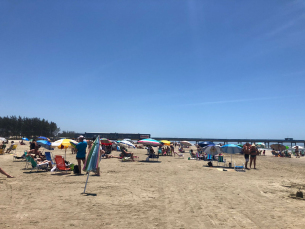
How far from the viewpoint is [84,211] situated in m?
4.51

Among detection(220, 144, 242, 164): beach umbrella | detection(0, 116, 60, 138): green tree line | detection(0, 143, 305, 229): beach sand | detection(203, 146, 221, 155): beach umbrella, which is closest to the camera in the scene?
detection(0, 143, 305, 229): beach sand

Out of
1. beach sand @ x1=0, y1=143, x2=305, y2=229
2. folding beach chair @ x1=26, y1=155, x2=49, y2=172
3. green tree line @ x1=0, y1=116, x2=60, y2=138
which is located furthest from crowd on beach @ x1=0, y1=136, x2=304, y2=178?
green tree line @ x1=0, y1=116, x2=60, y2=138

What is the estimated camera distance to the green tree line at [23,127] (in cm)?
5991

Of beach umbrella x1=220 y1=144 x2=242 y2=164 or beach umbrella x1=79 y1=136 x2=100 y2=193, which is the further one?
beach umbrella x1=220 y1=144 x2=242 y2=164

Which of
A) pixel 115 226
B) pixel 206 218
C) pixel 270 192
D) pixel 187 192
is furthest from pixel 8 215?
pixel 270 192

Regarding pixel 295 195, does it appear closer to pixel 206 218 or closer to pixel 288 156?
pixel 206 218

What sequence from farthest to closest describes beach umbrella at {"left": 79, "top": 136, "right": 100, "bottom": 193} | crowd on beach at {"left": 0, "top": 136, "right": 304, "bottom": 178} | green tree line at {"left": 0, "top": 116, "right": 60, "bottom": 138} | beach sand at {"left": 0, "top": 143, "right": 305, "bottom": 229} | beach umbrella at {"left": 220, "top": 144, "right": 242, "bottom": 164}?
green tree line at {"left": 0, "top": 116, "right": 60, "bottom": 138} → beach umbrella at {"left": 220, "top": 144, "right": 242, "bottom": 164} → crowd on beach at {"left": 0, "top": 136, "right": 304, "bottom": 178} → beach umbrella at {"left": 79, "top": 136, "right": 100, "bottom": 193} → beach sand at {"left": 0, "top": 143, "right": 305, "bottom": 229}

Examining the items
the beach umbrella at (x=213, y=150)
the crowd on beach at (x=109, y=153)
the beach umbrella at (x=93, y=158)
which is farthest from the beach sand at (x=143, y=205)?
the beach umbrella at (x=213, y=150)

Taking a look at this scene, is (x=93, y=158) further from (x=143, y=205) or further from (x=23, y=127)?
(x=23, y=127)

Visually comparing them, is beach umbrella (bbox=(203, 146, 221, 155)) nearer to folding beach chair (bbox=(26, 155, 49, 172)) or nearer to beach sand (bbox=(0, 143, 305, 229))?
beach sand (bbox=(0, 143, 305, 229))

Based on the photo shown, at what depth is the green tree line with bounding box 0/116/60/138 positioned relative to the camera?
5991 centimetres

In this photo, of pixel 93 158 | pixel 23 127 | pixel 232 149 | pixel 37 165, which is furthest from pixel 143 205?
pixel 23 127

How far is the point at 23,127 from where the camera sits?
2441 inches

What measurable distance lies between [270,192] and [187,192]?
2.74 m
